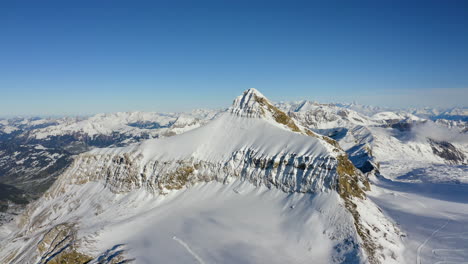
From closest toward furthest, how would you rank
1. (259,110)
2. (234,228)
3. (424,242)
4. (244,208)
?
1. (424,242)
2. (234,228)
3. (244,208)
4. (259,110)

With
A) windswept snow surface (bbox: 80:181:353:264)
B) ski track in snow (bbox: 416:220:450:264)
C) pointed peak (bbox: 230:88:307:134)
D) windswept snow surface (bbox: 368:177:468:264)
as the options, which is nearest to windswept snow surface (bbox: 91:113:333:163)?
pointed peak (bbox: 230:88:307:134)

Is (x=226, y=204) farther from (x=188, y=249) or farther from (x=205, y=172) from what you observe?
(x=188, y=249)

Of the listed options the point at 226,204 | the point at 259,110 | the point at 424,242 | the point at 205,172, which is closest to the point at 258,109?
the point at 259,110

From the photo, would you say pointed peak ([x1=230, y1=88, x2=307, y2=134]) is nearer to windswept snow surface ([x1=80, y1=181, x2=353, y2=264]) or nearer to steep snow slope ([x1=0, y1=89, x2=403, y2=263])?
A: steep snow slope ([x1=0, y1=89, x2=403, y2=263])

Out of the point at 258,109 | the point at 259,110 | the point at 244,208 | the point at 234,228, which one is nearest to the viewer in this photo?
the point at 234,228

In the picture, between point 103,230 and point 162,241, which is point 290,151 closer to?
point 162,241

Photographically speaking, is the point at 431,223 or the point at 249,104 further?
the point at 249,104

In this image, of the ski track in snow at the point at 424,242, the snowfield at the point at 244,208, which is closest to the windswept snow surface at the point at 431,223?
the ski track in snow at the point at 424,242

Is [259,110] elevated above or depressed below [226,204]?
above

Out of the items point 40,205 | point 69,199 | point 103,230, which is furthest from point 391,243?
point 40,205
